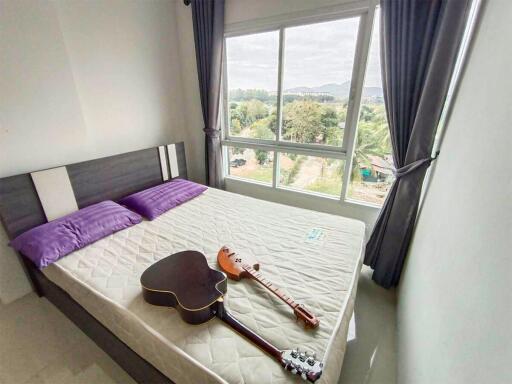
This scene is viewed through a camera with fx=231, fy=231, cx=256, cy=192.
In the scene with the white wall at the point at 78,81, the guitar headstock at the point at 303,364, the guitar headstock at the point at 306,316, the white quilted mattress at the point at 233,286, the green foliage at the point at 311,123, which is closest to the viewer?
the guitar headstock at the point at 303,364

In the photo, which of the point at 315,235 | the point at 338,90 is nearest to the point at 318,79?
the point at 338,90

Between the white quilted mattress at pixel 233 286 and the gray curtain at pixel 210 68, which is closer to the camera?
the white quilted mattress at pixel 233 286

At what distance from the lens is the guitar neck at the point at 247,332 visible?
0.95 meters

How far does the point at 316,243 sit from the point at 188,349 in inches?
42.1

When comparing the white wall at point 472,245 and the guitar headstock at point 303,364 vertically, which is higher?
the white wall at point 472,245

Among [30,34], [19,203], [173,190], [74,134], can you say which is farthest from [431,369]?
[30,34]

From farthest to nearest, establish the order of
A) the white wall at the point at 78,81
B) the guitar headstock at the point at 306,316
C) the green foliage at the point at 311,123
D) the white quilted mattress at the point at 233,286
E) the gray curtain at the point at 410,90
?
the green foliage at the point at 311,123 < the white wall at the point at 78,81 < the gray curtain at the point at 410,90 < the guitar headstock at the point at 306,316 < the white quilted mattress at the point at 233,286

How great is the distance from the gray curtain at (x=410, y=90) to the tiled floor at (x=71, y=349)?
50 cm

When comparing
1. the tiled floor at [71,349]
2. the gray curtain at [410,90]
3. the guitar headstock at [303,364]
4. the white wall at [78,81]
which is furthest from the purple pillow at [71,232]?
the gray curtain at [410,90]

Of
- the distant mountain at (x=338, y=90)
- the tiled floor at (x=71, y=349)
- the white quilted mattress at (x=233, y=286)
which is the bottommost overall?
the tiled floor at (x=71, y=349)

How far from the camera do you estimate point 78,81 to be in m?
1.96

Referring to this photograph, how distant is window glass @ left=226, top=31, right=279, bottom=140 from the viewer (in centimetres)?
248

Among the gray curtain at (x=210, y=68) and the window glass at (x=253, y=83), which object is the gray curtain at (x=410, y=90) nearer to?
the window glass at (x=253, y=83)

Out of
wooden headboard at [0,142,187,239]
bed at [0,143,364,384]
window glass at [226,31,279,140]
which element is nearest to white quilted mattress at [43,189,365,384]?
bed at [0,143,364,384]
